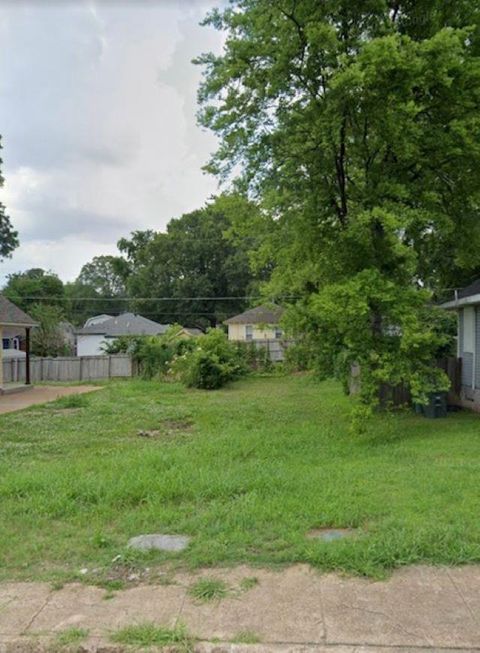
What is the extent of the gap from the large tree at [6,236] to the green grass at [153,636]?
27.8 meters

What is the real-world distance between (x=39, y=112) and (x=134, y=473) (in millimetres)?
8915

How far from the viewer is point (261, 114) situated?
922 cm

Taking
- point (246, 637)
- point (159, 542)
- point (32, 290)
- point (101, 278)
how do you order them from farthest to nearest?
point (101, 278)
point (32, 290)
point (159, 542)
point (246, 637)

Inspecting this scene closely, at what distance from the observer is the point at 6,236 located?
2669 cm

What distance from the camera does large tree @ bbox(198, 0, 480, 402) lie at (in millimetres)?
7312

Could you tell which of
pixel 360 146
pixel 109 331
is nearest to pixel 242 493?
pixel 360 146

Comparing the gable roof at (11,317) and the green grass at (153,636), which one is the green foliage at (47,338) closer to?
the gable roof at (11,317)

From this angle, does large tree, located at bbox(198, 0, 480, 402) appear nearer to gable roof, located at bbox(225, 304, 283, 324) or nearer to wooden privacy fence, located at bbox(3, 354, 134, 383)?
wooden privacy fence, located at bbox(3, 354, 134, 383)

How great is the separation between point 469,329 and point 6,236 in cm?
2485

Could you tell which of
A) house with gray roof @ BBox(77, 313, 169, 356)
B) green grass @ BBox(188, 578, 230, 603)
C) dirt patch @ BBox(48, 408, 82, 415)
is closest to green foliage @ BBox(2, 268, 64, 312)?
house with gray roof @ BBox(77, 313, 169, 356)

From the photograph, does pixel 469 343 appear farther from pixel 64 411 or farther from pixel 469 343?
pixel 64 411

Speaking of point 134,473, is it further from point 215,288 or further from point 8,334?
point 215,288

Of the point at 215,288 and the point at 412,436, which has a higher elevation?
the point at 215,288

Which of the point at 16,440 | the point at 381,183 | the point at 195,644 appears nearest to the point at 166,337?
the point at 16,440
